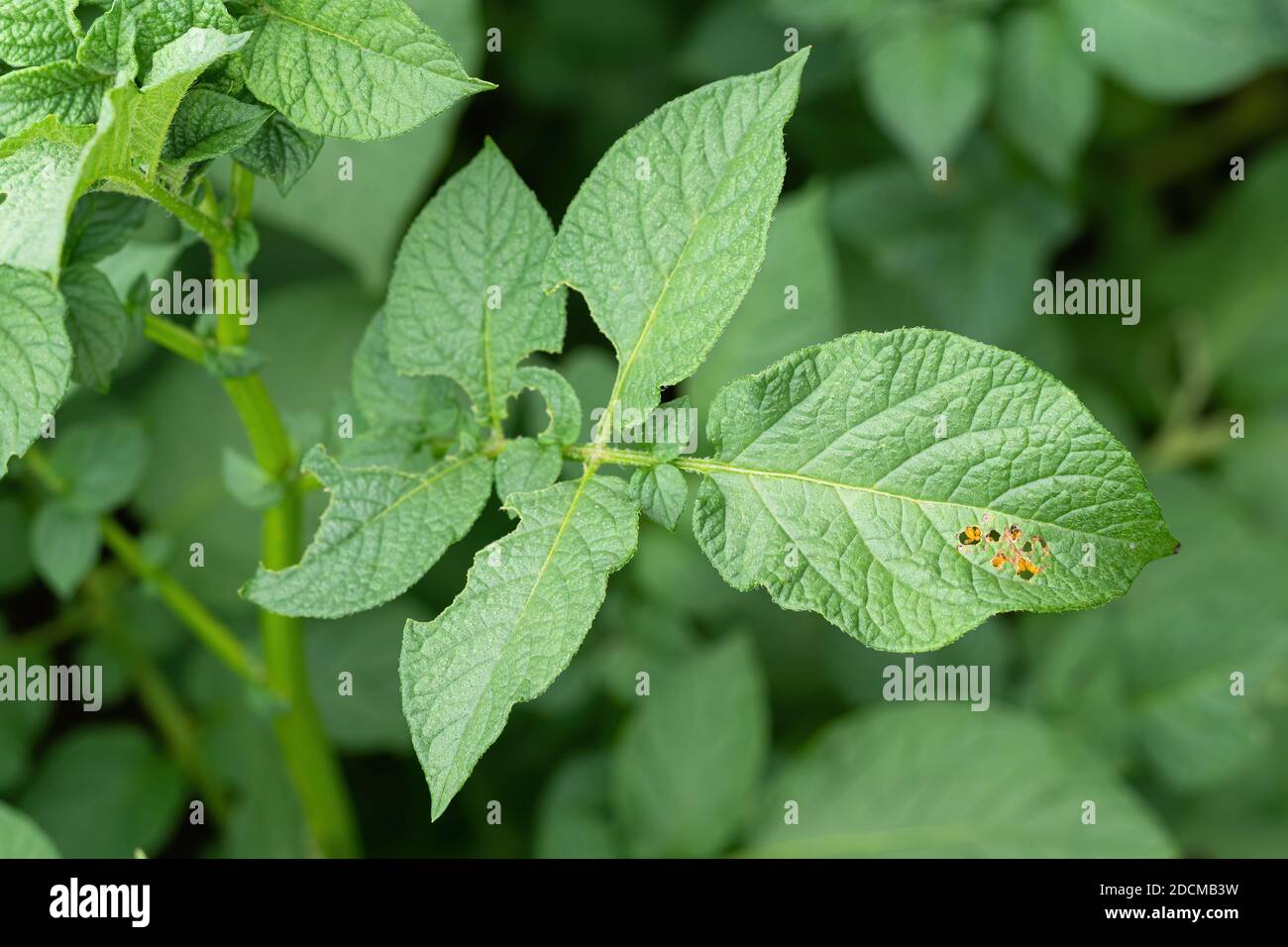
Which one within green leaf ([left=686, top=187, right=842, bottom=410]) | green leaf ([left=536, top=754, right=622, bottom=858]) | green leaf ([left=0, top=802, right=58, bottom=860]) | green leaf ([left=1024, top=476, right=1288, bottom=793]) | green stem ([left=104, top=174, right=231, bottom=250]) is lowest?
green leaf ([left=536, top=754, right=622, bottom=858])

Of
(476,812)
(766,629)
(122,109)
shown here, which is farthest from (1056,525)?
(476,812)

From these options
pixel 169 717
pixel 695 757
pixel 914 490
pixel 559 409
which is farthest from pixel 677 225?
pixel 169 717

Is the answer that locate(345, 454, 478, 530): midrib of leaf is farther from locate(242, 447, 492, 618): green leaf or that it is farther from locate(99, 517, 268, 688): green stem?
locate(99, 517, 268, 688): green stem

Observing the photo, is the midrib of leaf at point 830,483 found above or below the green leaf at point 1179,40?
below

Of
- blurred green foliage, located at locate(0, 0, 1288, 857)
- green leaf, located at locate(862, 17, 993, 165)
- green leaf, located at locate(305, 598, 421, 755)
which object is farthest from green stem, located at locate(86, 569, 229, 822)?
green leaf, located at locate(862, 17, 993, 165)

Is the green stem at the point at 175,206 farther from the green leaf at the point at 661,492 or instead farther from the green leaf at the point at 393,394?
the green leaf at the point at 661,492

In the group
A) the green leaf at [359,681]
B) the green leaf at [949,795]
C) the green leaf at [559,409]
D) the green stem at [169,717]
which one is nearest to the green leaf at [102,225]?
the green leaf at [559,409]
